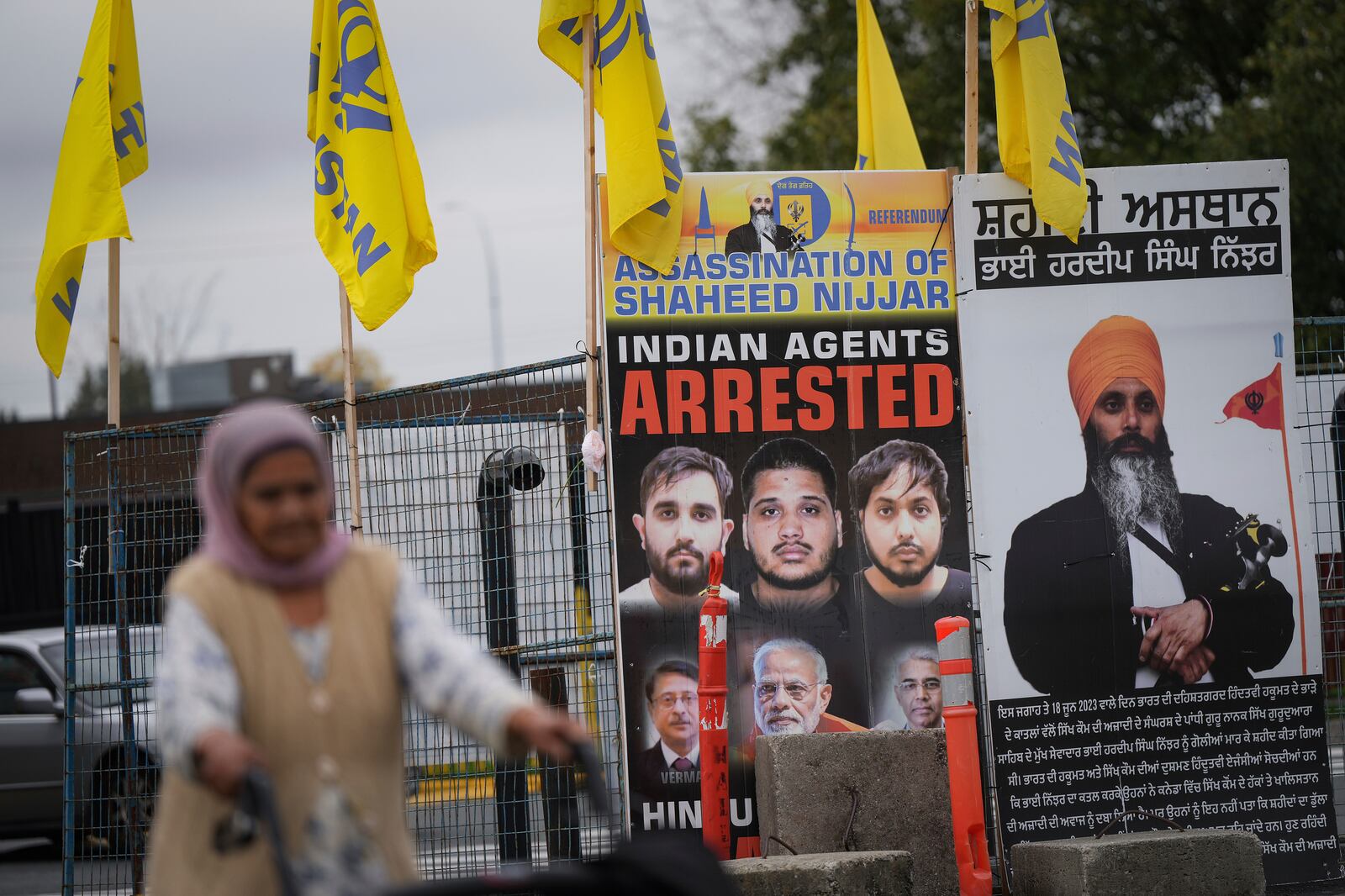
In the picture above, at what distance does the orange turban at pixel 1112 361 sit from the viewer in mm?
7504

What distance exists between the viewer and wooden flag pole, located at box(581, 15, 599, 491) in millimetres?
7262

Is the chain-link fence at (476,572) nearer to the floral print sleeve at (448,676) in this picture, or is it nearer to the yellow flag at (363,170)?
the yellow flag at (363,170)

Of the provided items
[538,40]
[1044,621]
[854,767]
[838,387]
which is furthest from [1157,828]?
[538,40]

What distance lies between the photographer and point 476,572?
295 inches

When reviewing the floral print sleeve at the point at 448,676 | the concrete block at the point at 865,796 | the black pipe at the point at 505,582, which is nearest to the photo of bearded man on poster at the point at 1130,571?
the concrete block at the point at 865,796

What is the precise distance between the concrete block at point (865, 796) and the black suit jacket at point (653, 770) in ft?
1.62

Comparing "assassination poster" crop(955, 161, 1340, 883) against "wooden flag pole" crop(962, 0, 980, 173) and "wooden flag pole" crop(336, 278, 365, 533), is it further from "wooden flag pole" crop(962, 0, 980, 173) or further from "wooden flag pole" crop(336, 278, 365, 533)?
"wooden flag pole" crop(336, 278, 365, 533)

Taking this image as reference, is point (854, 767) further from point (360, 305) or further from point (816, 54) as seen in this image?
point (816, 54)

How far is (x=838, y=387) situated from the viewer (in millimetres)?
7367

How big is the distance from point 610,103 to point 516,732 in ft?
16.6

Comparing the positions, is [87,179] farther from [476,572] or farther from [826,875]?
[826,875]

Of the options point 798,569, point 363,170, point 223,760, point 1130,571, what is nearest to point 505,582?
point 798,569

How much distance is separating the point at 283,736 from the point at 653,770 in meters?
4.27

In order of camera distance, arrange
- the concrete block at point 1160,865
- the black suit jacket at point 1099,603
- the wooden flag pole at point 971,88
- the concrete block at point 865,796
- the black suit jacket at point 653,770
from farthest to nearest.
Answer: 1. the wooden flag pole at point 971,88
2. the black suit jacket at point 1099,603
3. the black suit jacket at point 653,770
4. the concrete block at point 865,796
5. the concrete block at point 1160,865
